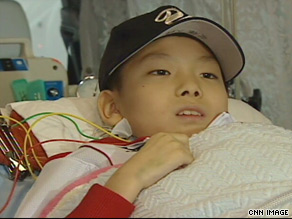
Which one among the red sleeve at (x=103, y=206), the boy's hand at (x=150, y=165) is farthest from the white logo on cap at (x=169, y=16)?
the red sleeve at (x=103, y=206)

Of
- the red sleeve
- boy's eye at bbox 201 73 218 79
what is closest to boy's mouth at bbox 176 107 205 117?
boy's eye at bbox 201 73 218 79

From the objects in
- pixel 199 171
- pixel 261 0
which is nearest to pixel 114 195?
pixel 199 171

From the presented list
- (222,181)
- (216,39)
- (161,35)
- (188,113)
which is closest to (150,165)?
(222,181)

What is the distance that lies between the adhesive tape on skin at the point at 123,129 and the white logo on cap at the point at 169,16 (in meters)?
0.24

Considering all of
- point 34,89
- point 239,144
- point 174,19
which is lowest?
point 34,89

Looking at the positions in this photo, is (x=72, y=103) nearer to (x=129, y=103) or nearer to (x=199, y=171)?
(x=129, y=103)

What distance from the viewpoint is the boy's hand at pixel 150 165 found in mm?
766

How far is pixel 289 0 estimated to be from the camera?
173 cm

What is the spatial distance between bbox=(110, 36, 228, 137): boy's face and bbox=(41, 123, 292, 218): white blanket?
2.6 inches

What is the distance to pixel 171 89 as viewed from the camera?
3.58 ft

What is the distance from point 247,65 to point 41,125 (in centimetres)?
85

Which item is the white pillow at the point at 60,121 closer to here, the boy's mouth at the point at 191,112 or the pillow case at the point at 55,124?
the pillow case at the point at 55,124

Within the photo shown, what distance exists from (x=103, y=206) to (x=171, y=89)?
456 millimetres

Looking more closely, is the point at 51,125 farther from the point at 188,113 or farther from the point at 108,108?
the point at 188,113
